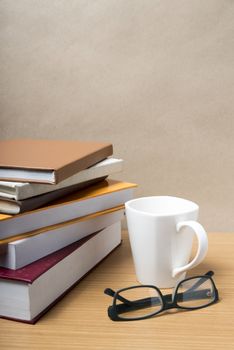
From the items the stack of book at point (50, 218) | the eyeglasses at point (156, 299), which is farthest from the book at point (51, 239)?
the eyeglasses at point (156, 299)

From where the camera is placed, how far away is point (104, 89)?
84 cm

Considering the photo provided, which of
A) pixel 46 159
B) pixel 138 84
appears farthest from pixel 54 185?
pixel 138 84

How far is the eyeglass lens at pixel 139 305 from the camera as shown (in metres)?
0.54

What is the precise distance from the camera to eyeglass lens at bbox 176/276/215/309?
562 millimetres

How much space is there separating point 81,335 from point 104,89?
48cm

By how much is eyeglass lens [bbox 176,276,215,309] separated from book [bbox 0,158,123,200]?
0.21 meters

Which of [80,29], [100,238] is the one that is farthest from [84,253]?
[80,29]

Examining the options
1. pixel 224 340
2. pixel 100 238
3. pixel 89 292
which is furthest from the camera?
pixel 100 238

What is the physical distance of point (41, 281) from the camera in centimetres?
53

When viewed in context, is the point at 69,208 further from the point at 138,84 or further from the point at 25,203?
the point at 138,84

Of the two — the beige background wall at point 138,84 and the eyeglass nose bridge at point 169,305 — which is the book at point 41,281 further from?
the beige background wall at point 138,84

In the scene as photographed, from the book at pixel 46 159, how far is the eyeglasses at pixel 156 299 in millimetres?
165

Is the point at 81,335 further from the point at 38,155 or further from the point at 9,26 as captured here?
the point at 9,26

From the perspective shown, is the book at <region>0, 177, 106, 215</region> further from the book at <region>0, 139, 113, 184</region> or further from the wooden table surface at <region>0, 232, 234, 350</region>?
the wooden table surface at <region>0, 232, 234, 350</region>
